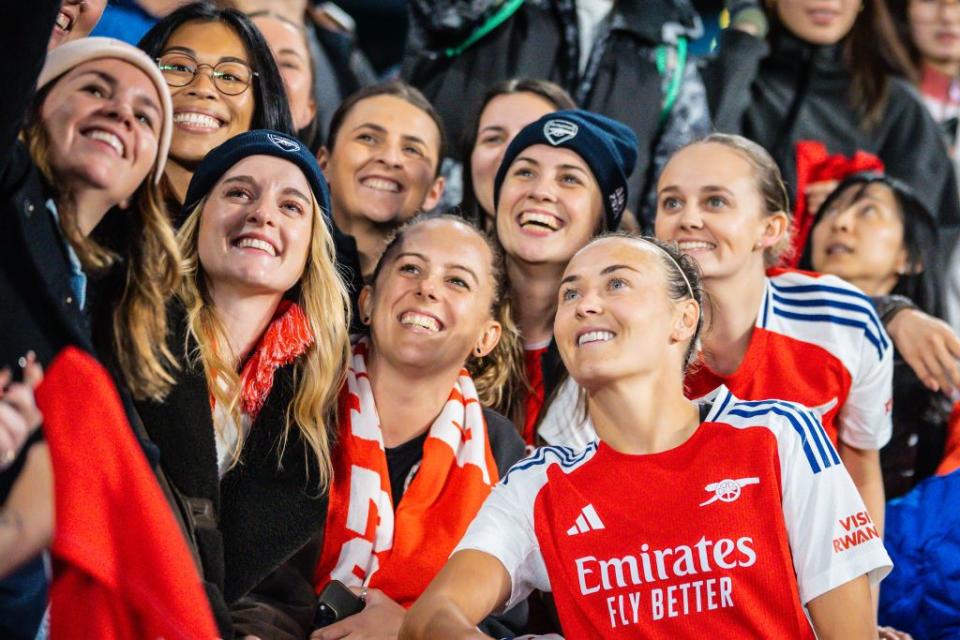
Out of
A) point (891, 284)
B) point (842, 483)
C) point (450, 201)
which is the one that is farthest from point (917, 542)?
point (450, 201)

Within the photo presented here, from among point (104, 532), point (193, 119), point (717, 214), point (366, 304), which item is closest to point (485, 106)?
point (717, 214)

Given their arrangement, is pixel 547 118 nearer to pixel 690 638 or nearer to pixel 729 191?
pixel 729 191

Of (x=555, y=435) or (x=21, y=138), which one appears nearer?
(x=21, y=138)

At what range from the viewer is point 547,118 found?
148 inches

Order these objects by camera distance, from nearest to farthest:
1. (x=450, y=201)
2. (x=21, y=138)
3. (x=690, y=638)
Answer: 1. (x=21, y=138)
2. (x=690, y=638)
3. (x=450, y=201)

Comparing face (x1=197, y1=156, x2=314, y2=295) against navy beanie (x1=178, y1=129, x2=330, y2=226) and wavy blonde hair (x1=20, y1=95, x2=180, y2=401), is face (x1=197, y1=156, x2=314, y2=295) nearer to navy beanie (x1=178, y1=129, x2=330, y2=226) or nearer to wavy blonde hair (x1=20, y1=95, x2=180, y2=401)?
navy beanie (x1=178, y1=129, x2=330, y2=226)

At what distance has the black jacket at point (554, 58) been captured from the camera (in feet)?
14.3

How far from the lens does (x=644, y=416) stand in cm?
273

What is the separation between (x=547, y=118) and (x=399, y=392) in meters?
0.97

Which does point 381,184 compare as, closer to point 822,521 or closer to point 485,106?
point 485,106

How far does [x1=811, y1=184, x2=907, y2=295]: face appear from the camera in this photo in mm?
4227

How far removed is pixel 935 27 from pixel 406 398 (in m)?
2.85

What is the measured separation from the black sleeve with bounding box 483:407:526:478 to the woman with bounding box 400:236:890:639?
0.43 meters

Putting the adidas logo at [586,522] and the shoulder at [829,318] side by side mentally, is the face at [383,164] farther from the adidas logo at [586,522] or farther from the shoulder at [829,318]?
the adidas logo at [586,522]
